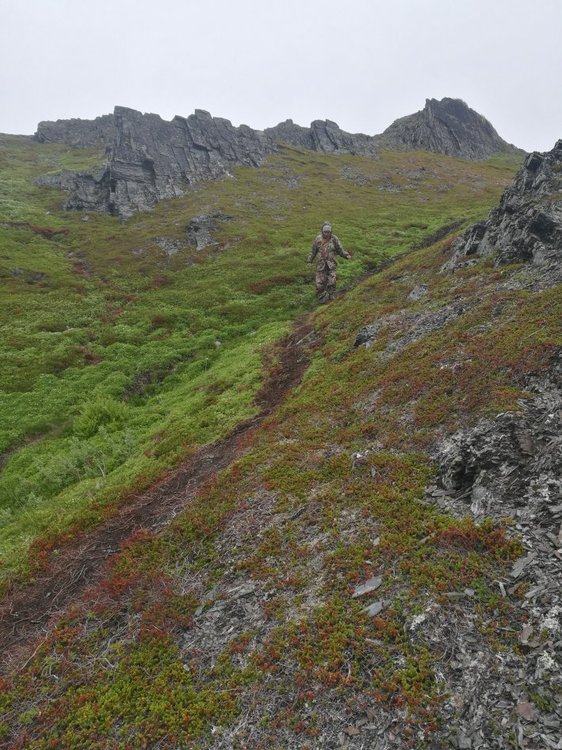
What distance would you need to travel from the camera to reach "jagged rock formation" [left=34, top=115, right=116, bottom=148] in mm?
174000

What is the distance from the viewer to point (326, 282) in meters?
42.4

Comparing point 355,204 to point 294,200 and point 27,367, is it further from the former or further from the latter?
point 27,367

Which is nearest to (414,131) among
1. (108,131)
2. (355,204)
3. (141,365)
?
(355,204)

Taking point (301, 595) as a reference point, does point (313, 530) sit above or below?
above

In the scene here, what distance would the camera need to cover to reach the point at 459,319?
2222cm

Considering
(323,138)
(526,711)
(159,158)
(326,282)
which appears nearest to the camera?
(526,711)

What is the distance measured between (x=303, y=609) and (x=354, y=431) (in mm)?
7739

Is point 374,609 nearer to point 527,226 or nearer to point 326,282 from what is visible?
point 527,226

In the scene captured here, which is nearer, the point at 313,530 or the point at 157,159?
the point at 313,530

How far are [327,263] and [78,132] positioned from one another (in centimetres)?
19233

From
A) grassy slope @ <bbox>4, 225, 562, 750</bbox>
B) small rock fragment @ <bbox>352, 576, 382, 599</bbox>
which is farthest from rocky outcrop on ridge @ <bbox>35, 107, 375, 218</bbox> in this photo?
small rock fragment @ <bbox>352, 576, 382, 599</bbox>

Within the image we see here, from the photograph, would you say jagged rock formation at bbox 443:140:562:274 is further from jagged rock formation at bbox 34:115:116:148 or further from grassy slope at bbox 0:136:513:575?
jagged rock formation at bbox 34:115:116:148

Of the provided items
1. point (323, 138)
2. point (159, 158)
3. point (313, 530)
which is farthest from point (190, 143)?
point (313, 530)

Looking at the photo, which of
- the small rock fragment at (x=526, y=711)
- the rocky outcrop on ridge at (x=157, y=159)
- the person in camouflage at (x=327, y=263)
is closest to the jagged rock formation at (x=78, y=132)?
the rocky outcrop on ridge at (x=157, y=159)
